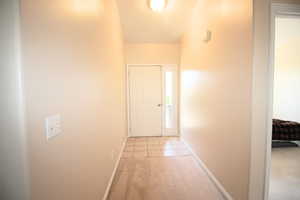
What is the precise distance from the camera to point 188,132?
3.36 meters

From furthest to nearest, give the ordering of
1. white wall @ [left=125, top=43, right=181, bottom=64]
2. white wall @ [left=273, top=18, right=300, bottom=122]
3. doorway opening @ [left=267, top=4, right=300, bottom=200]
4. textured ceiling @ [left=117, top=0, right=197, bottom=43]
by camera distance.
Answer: white wall @ [left=125, top=43, right=181, bottom=64] → white wall @ [left=273, top=18, right=300, bottom=122] → textured ceiling @ [left=117, top=0, right=197, bottom=43] → doorway opening @ [left=267, top=4, right=300, bottom=200]

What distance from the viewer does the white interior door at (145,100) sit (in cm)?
415

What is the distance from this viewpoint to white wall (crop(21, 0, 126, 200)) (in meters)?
0.70

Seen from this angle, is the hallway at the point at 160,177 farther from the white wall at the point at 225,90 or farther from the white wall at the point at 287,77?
the white wall at the point at 287,77

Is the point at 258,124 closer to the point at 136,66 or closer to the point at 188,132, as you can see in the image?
the point at 188,132

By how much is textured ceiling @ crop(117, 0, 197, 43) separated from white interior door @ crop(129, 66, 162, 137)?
2.51 feet

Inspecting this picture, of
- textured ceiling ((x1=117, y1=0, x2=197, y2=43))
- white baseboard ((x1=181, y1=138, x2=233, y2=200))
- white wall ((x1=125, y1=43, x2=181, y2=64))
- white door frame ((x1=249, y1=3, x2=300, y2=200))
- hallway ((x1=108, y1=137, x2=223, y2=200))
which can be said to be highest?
textured ceiling ((x1=117, y1=0, x2=197, y2=43))

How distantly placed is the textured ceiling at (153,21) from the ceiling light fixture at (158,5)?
10cm

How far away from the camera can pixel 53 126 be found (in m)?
0.85

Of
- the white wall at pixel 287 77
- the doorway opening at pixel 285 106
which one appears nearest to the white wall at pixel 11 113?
the doorway opening at pixel 285 106

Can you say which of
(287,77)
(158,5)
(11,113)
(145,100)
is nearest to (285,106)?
(287,77)

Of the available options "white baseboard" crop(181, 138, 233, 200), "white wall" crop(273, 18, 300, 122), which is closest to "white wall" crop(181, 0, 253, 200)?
"white baseboard" crop(181, 138, 233, 200)

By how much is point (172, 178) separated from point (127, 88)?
8.41 feet

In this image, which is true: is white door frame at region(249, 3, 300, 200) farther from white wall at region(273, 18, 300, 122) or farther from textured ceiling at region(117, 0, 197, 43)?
white wall at region(273, 18, 300, 122)
